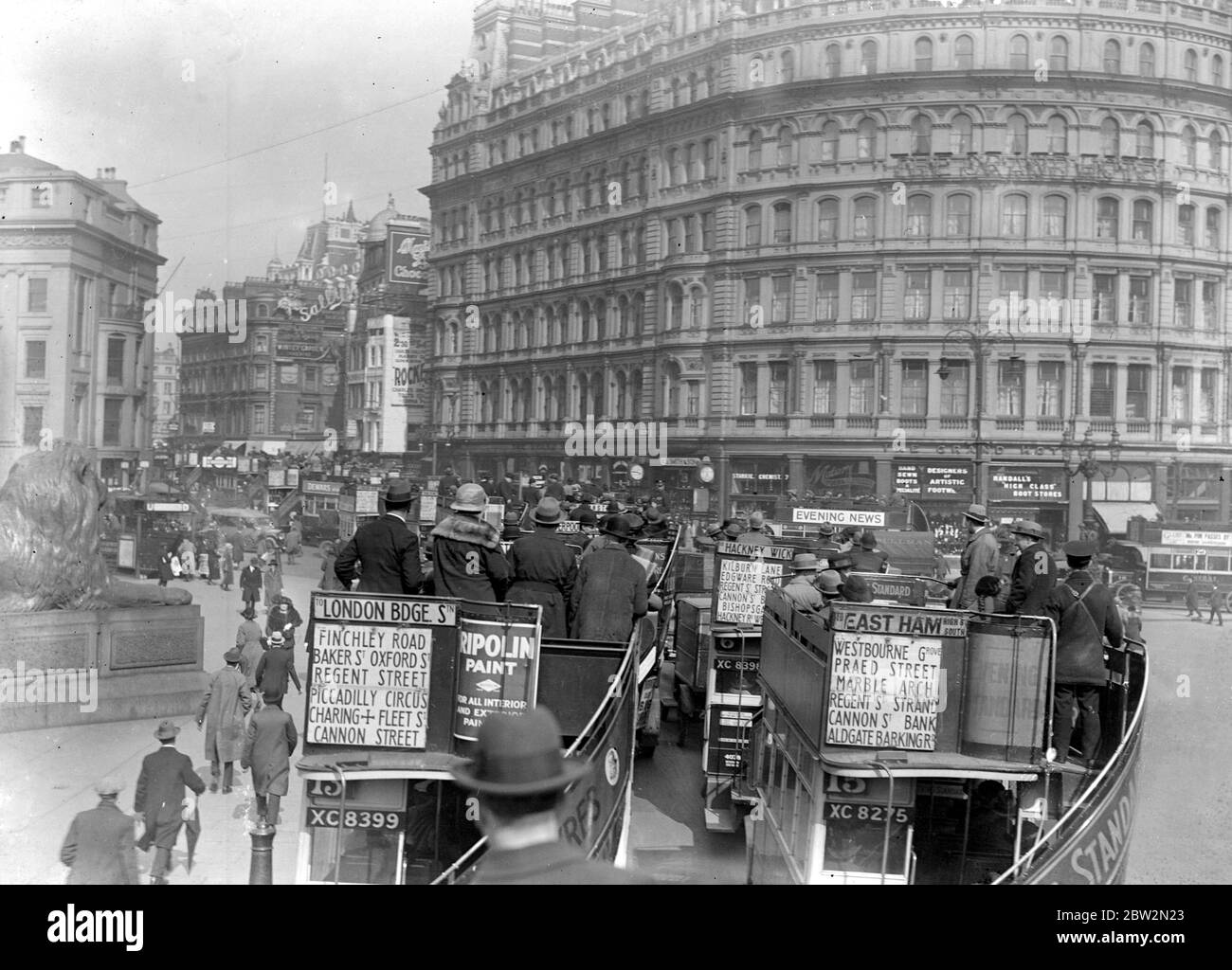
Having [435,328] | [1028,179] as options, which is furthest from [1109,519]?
[435,328]

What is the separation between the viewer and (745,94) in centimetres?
4000

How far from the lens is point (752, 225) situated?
138ft

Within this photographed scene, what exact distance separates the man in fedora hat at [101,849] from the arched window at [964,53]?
3842 cm

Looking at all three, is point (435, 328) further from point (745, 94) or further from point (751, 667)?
point (751, 667)

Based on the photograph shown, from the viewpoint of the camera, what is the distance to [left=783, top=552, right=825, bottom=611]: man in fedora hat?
864 centimetres

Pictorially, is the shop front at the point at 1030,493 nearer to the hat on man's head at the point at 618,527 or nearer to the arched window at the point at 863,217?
the arched window at the point at 863,217

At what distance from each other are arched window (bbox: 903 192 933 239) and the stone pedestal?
31.2 m

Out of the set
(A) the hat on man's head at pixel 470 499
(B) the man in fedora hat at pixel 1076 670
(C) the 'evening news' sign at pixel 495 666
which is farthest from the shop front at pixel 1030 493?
(C) the 'evening news' sign at pixel 495 666

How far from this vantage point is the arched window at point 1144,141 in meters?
38.7

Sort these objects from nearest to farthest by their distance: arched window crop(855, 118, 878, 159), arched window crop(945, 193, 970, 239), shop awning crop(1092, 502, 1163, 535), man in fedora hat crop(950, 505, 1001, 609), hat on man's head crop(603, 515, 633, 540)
Answer: hat on man's head crop(603, 515, 633, 540), man in fedora hat crop(950, 505, 1001, 609), shop awning crop(1092, 502, 1163, 535), arched window crop(945, 193, 970, 239), arched window crop(855, 118, 878, 159)

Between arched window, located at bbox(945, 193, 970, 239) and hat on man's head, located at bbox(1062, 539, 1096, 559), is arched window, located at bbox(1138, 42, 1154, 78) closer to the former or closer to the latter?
arched window, located at bbox(945, 193, 970, 239)

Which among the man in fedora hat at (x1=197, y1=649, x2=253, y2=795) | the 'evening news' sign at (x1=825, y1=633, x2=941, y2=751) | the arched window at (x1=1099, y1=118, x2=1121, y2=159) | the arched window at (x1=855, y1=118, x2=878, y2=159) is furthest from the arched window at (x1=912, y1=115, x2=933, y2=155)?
the 'evening news' sign at (x1=825, y1=633, x2=941, y2=751)

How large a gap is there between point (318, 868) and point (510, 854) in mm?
3425

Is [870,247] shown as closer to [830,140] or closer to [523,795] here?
[830,140]
